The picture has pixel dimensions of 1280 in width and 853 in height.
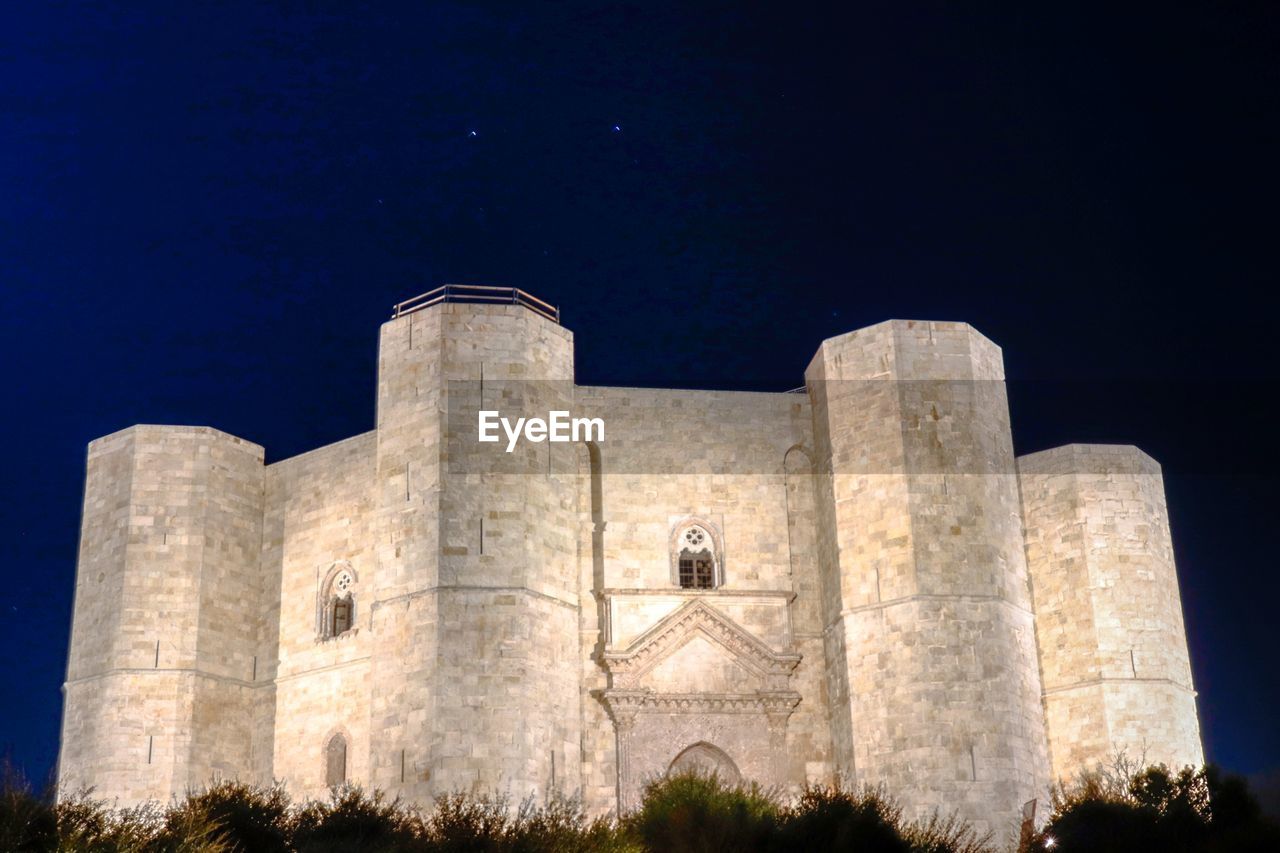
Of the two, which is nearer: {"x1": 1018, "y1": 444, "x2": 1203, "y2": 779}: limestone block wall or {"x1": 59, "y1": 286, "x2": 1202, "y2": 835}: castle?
{"x1": 59, "y1": 286, "x2": 1202, "y2": 835}: castle

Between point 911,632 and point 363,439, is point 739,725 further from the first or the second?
point 363,439

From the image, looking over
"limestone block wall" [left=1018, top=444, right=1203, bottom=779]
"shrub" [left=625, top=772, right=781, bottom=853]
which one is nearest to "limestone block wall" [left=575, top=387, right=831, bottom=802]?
"shrub" [left=625, top=772, right=781, bottom=853]

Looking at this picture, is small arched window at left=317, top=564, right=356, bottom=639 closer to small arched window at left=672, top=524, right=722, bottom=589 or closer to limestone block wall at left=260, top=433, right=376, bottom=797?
limestone block wall at left=260, top=433, right=376, bottom=797

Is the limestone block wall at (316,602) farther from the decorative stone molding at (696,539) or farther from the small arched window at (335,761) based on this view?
the decorative stone molding at (696,539)

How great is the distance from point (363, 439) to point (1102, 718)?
1368cm

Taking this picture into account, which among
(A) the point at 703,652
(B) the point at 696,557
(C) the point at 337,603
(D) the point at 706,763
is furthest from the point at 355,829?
(B) the point at 696,557

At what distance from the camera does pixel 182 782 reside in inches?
1104

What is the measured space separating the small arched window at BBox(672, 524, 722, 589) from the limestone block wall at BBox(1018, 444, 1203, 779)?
5785 mm

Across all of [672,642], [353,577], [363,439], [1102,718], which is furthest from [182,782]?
[1102,718]

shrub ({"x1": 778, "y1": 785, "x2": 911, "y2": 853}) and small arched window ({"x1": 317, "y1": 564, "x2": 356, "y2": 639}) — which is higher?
small arched window ({"x1": 317, "y1": 564, "x2": 356, "y2": 639})

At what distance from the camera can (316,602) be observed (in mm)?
29281

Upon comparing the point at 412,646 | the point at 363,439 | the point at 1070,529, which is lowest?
the point at 412,646

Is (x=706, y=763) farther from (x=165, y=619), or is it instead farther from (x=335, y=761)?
(x=165, y=619)

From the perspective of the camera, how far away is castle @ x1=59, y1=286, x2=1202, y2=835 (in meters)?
25.7
